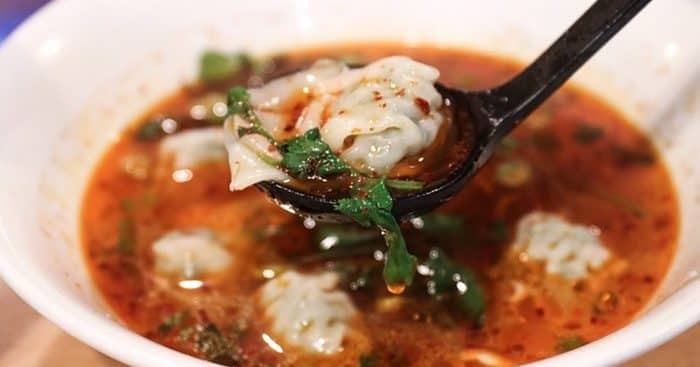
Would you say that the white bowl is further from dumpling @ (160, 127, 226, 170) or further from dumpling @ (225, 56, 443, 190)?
dumpling @ (225, 56, 443, 190)

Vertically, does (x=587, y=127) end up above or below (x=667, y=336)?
below

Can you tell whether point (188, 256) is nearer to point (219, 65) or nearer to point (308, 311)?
point (308, 311)

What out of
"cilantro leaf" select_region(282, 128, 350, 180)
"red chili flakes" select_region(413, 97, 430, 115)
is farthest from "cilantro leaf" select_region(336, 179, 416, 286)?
"red chili flakes" select_region(413, 97, 430, 115)

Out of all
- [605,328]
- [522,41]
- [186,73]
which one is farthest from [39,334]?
[522,41]

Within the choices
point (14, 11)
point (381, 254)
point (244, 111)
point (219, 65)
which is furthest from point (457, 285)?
point (14, 11)

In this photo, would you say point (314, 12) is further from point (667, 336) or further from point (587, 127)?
point (667, 336)

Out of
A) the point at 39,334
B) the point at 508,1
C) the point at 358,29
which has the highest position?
the point at 508,1

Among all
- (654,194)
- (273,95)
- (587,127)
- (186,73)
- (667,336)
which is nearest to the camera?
(667,336)

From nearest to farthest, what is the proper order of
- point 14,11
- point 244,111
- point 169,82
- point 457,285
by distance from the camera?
point 244,111
point 457,285
point 169,82
point 14,11
